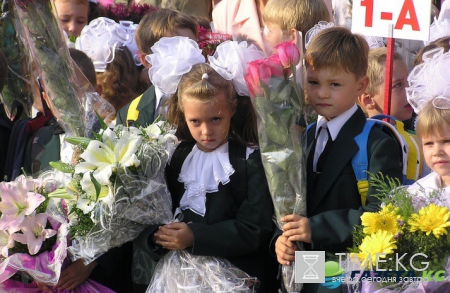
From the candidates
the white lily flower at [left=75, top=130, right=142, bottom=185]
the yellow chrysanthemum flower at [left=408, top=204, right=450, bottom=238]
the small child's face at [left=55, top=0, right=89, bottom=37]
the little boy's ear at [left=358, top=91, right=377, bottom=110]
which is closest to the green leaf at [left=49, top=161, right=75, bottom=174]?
the white lily flower at [left=75, top=130, right=142, bottom=185]

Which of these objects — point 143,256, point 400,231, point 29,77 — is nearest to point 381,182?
point 400,231

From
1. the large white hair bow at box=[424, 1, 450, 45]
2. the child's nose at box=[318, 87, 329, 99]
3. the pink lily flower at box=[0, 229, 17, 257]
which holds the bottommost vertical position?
the pink lily flower at box=[0, 229, 17, 257]

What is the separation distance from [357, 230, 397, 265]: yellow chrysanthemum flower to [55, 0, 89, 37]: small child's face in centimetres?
389

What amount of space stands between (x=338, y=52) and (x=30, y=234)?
5.72ft

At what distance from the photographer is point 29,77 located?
469cm

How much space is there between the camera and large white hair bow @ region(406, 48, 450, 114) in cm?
384

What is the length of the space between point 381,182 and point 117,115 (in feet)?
6.42

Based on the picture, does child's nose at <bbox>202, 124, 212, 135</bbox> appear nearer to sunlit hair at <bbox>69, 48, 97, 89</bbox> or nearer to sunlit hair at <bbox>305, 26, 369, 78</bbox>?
sunlit hair at <bbox>305, 26, 369, 78</bbox>

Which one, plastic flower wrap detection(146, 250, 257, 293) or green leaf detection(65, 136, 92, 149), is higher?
green leaf detection(65, 136, 92, 149)

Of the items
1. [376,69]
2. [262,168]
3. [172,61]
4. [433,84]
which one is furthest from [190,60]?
[376,69]

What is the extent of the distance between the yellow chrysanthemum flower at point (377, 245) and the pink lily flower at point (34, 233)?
4.94 feet

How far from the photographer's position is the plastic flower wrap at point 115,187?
373 cm

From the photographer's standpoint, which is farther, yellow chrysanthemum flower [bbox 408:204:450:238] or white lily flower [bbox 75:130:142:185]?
white lily flower [bbox 75:130:142:185]

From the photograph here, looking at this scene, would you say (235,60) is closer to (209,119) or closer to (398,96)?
(209,119)
